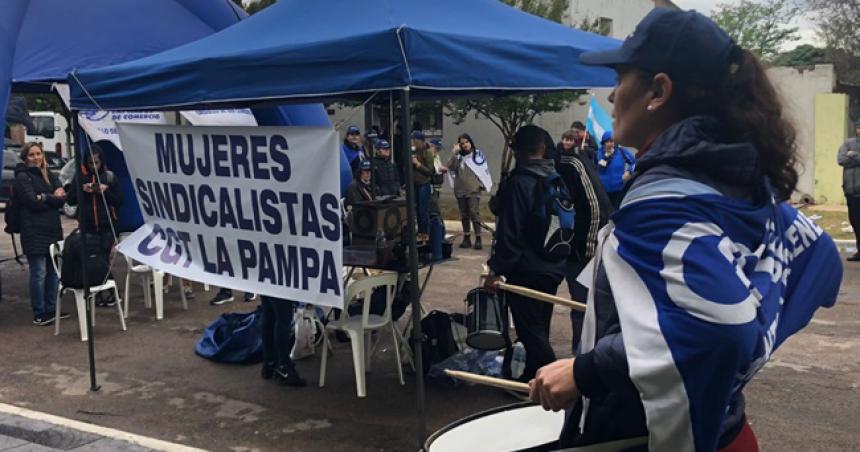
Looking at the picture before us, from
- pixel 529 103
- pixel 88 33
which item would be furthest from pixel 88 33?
pixel 529 103

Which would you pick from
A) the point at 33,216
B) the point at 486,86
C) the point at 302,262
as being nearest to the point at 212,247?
the point at 302,262

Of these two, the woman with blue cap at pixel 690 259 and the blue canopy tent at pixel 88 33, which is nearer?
the woman with blue cap at pixel 690 259

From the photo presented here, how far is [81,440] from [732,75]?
4.56 meters

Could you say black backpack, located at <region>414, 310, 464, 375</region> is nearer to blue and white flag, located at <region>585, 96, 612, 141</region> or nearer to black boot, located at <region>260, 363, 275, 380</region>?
black boot, located at <region>260, 363, 275, 380</region>

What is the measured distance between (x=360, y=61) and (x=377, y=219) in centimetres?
164

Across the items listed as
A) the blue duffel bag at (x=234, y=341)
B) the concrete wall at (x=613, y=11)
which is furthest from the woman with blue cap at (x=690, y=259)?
the concrete wall at (x=613, y=11)

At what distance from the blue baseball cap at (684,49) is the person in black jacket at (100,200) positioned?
739cm

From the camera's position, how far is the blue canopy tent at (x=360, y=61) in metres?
4.13

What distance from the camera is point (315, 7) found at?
16.4ft

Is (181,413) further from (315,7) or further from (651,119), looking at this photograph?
(651,119)

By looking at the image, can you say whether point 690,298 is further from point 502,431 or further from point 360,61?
point 360,61

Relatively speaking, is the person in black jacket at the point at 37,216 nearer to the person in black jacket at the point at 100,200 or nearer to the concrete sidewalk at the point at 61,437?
the person in black jacket at the point at 100,200

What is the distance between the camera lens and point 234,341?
21.7ft

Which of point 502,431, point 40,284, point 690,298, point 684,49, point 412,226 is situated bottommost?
point 40,284
